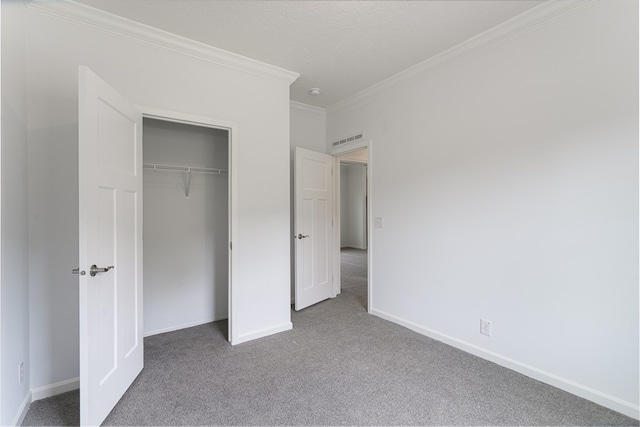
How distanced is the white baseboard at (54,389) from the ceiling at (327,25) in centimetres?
266

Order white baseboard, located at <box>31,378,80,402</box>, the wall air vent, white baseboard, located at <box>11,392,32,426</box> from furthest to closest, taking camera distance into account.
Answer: the wall air vent < white baseboard, located at <box>31,378,80,402</box> < white baseboard, located at <box>11,392,32,426</box>

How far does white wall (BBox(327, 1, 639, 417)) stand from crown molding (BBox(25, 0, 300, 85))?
158cm

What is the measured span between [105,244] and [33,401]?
1248 millimetres

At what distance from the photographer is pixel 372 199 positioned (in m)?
3.48

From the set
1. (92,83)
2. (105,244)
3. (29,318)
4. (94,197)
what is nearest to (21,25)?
(92,83)

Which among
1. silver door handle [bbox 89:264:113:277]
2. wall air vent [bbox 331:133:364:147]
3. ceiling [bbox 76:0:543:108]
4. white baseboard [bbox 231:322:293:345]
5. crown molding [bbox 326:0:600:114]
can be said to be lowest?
white baseboard [bbox 231:322:293:345]

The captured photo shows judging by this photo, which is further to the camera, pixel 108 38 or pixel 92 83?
pixel 108 38

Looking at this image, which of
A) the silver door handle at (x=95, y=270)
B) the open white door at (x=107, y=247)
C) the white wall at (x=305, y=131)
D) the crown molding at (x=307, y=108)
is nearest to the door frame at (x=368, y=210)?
the white wall at (x=305, y=131)

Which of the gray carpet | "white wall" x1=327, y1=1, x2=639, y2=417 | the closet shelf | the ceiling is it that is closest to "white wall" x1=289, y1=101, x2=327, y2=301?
the closet shelf

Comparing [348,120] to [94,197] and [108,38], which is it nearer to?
[108,38]

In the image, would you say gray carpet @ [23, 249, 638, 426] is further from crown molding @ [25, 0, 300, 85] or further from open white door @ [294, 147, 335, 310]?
crown molding @ [25, 0, 300, 85]

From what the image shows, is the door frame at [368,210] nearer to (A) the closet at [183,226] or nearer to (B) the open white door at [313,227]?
(B) the open white door at [313,227]

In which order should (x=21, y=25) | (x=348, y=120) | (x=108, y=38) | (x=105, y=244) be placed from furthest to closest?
(x=348, y=120), (x=108, y=38), (x=21, y=25), (x=105, y=244)

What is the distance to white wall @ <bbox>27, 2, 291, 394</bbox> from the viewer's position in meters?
1.94
